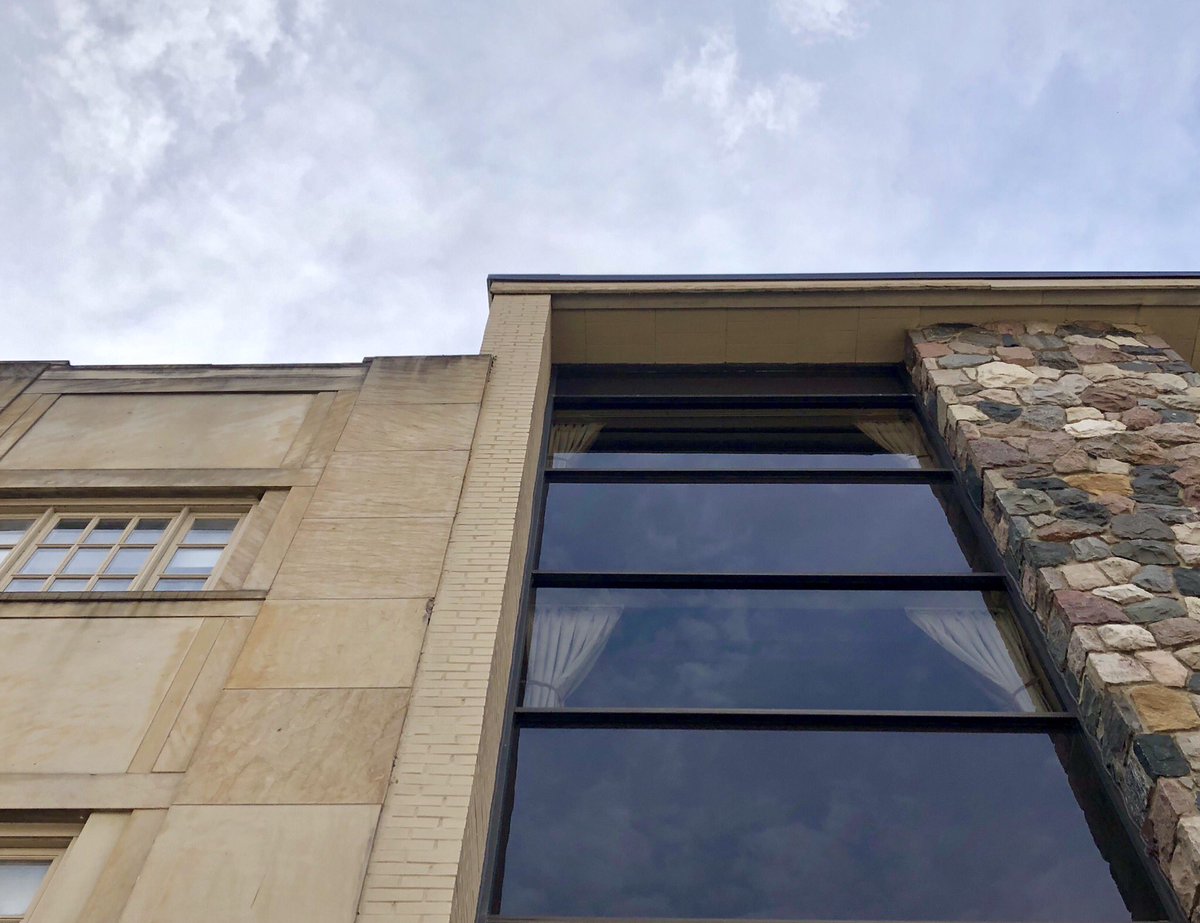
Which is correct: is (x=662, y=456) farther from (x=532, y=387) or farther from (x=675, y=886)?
(x=675, y=886)

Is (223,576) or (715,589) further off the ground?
(715,589)

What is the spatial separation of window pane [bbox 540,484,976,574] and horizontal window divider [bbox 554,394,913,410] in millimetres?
1448

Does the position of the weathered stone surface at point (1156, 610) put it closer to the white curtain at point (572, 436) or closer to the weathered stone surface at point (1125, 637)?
the weathered stone surface at point (1125, 637)

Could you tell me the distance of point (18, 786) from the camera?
17.1 feet

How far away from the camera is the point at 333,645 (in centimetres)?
597

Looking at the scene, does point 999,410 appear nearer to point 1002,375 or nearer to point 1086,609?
point 1002,375

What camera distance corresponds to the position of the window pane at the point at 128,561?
7.16 metres

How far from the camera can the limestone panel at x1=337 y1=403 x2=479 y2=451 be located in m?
8.00

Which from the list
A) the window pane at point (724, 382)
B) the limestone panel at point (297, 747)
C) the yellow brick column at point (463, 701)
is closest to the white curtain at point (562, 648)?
the yellow brick column at point (463, 701)

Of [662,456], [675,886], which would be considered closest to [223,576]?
[675,886]

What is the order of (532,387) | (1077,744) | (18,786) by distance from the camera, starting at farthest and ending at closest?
(532,387)
(1077,744)
(18,786)

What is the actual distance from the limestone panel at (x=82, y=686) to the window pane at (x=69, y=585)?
0.65 meters

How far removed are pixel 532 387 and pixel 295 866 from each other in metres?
5.01

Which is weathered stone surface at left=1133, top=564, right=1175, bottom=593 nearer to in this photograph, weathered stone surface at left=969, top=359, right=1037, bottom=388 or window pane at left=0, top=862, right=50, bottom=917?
weathered stone surface at left=969, top=359, right=1037, bottom=388
